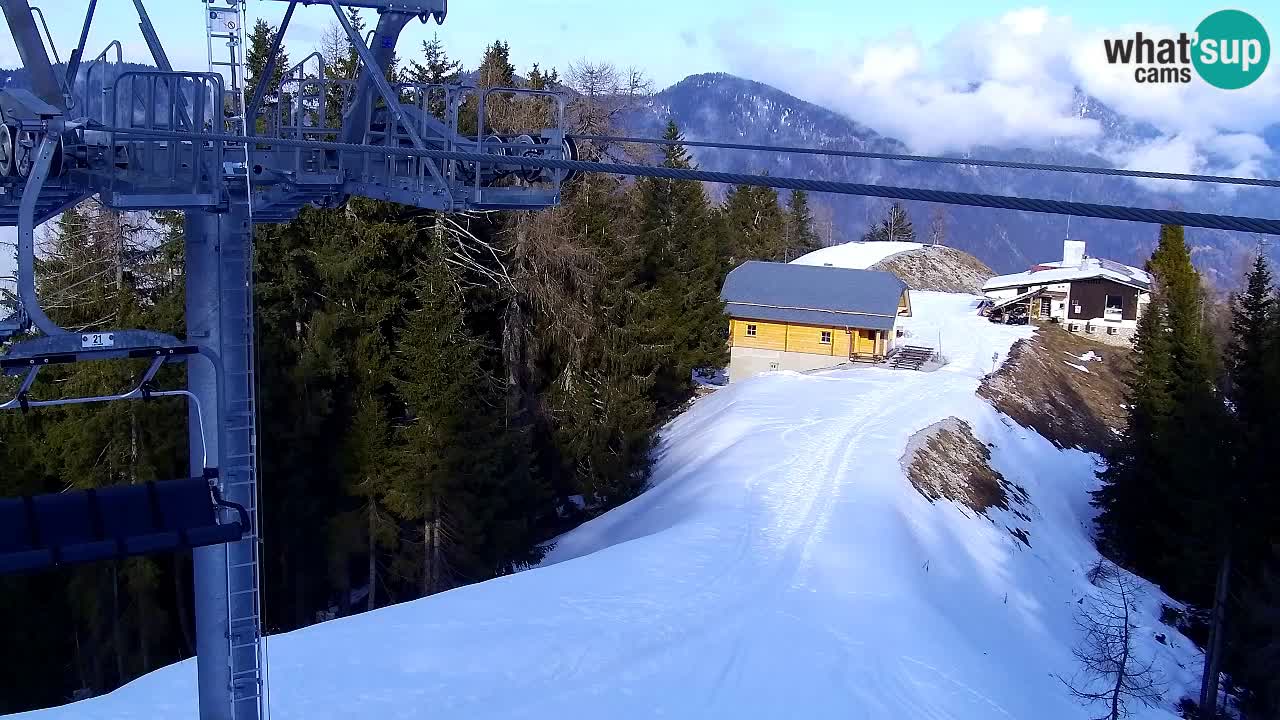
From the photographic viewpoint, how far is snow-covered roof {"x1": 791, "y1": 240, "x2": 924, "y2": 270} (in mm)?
83125

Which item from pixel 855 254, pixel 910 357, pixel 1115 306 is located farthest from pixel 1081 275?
pixel 855 254

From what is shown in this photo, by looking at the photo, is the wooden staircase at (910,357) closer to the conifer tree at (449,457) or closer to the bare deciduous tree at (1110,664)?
the bare deciduous tree at (1110,664)

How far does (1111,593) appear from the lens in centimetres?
2792

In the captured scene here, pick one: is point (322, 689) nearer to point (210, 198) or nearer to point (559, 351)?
point (210, 198)

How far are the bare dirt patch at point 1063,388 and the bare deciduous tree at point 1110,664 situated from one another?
1248 centimetres

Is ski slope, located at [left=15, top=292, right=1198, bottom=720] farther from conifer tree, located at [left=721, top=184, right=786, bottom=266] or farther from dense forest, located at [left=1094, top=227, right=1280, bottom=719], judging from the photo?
conifer tree, located at [left=721, top=184, right=786, bottom=266]

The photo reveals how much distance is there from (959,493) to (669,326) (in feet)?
41.6

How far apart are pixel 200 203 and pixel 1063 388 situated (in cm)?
4706

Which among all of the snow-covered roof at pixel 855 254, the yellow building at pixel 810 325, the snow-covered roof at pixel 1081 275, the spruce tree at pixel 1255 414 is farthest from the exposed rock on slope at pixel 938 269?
the spruce tree at pixel 1255 414

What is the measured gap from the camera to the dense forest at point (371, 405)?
23.8m

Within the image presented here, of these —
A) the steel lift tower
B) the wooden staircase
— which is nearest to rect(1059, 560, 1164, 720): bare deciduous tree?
the steel lift tower

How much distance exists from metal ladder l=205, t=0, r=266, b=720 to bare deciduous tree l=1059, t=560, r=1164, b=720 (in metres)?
14.2

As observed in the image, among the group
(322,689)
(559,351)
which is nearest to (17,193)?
(322,689)

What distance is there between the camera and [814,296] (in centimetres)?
4644
